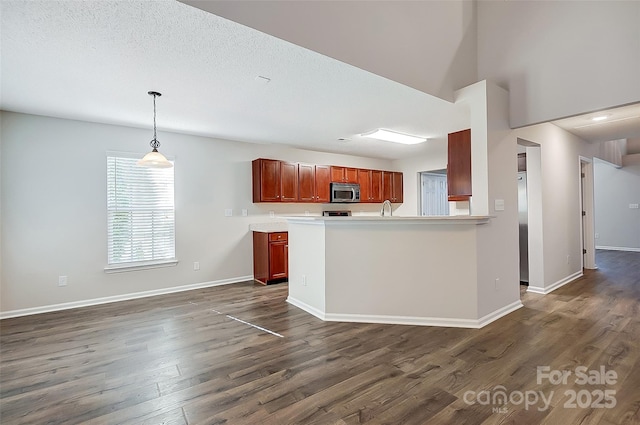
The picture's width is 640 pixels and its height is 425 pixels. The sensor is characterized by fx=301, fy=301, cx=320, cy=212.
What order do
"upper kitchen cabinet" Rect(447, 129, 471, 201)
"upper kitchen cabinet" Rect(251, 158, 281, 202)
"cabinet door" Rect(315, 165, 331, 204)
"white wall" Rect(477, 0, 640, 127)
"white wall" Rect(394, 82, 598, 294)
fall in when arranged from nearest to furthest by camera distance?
"white wall" Rect(477, 0, 640, 127) < "white wall" Rect(394, 82, 598, 294) < "upper kitchen cabinet" Rect(447, 129, 471, 201) < "upper kitchen cabinet" Rect(251, 158, 281, 202) < "cabinet door" Rect(315, 165, 331, 204)

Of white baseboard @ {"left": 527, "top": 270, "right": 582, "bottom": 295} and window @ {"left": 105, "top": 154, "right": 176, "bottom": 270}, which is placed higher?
window @ {"left": 105, "top": 154, "right": 176, "bottom": 270}

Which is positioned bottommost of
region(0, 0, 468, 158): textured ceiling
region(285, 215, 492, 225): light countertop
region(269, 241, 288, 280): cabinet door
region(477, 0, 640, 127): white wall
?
region(269, 241, 288, 280): cabinet door

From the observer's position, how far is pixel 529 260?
4.36 m

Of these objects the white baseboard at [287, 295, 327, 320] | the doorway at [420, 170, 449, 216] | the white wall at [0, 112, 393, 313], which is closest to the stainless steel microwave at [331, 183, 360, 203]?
the doorway at [420, 170, 449, 216]

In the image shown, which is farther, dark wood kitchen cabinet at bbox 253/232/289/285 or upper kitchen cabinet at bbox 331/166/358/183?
upper kitchen cabinet at bbox 331/166/358/183

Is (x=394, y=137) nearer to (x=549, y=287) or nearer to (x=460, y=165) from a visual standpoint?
(x=460, y=165)

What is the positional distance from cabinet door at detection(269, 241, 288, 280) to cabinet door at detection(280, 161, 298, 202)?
0.92 metres

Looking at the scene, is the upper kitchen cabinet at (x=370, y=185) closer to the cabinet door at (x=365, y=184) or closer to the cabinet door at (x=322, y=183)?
the cabinet door at (x=365, y=184)

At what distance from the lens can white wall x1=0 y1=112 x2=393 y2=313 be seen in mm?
3600

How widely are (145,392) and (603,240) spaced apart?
11.0m

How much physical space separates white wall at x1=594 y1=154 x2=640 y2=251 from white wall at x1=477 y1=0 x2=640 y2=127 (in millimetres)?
6224

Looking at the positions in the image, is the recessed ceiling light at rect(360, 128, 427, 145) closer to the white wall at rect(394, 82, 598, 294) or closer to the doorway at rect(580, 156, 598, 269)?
the white wall at rect(394, 82, 598, 294)

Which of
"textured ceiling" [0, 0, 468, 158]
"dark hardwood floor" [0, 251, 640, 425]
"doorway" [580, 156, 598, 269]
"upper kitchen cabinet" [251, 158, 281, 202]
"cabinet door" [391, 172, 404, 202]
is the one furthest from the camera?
"cabinet door" [391, 172, 404, 202]

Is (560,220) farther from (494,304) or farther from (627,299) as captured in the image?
(494,304)
